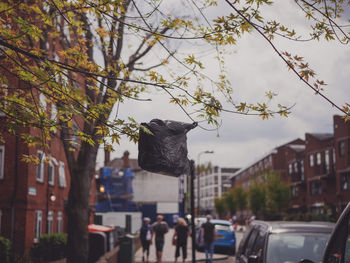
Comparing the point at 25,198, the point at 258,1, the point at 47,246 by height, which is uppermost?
the point at 258,1

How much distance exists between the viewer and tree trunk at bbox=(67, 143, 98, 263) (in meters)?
14.3

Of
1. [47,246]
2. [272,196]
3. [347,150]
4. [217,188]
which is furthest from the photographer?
[217,188]

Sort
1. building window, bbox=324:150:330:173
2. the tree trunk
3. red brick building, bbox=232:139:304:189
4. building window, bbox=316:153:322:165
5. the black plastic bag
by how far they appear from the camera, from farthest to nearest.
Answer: red brick building, bbox=232:139:304:189 < building window, bbox=316:153:322:165 < building window, bbox=324:150:330:173 < the tree trunk < the black plastic bag

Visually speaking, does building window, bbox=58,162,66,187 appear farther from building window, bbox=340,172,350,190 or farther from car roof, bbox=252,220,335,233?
building window, bbox=340,172,350,190

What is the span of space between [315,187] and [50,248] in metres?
43.8

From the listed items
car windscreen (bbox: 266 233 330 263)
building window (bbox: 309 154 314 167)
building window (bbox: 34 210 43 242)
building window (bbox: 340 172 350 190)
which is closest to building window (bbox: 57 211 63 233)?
building window (bbox: 34 210 43 242)

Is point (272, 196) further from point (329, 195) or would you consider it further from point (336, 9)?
point (336, 9)

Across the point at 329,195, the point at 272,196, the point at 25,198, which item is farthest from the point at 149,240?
the point at 272,196

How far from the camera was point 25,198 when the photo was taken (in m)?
21.9

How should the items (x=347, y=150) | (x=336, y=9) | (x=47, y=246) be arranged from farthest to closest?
(x=347, y=150)
(x=47, y=246)
(x=336, y=9)

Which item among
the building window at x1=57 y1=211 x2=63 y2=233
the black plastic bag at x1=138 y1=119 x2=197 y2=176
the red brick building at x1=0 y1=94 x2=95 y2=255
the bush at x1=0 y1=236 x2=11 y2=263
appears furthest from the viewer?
A: the building window at x1=57 y1=211 x2=63 y2=233

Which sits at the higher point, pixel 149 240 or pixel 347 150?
pixel 347 150

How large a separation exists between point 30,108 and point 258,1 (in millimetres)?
2963

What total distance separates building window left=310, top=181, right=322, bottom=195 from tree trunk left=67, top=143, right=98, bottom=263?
4738cm
